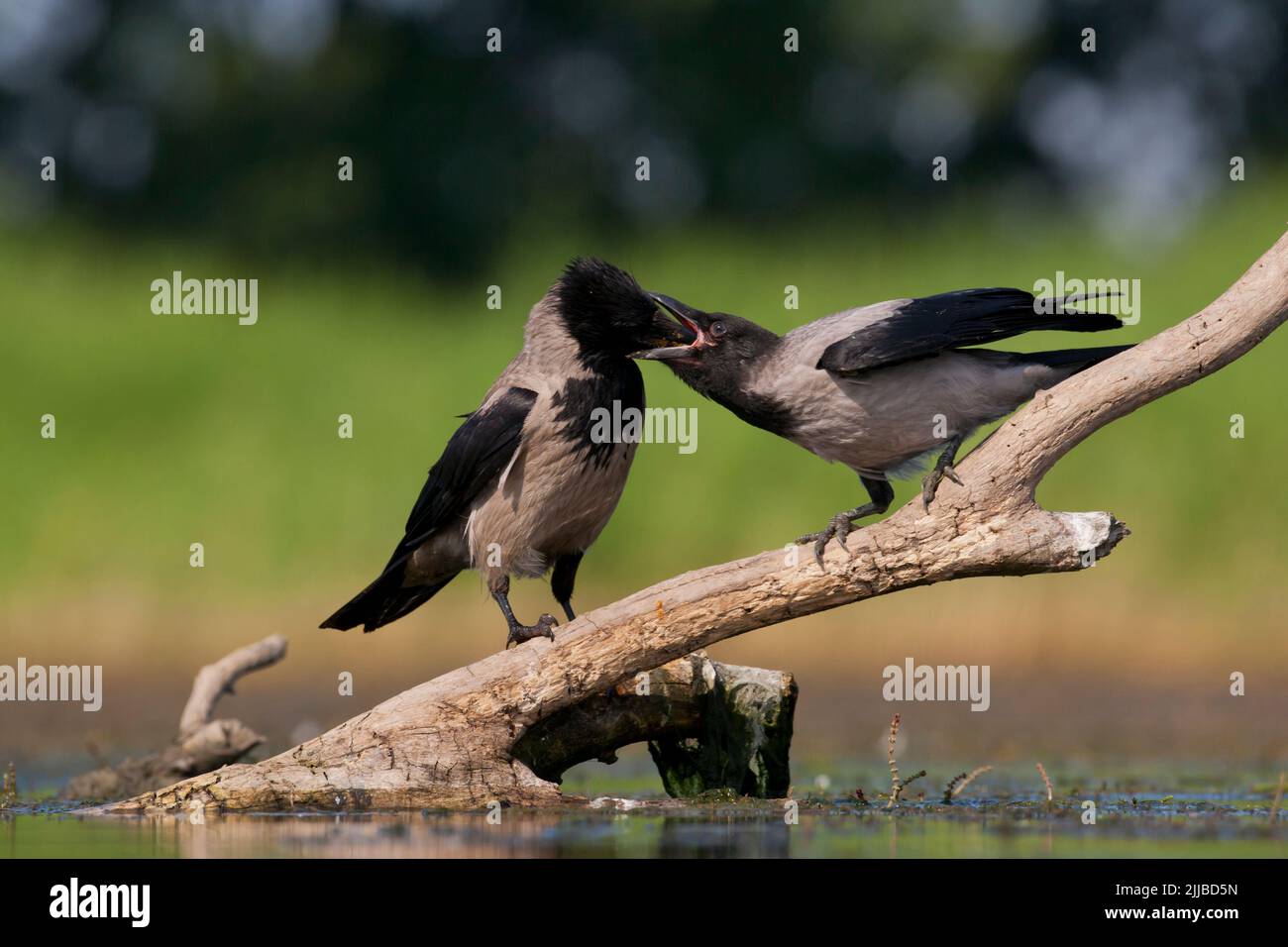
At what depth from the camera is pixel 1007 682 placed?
13.0 m

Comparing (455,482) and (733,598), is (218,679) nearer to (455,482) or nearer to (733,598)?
(455,482)

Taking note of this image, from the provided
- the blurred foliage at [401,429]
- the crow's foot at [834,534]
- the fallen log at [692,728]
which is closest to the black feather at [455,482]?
the fallen log at [692,728]

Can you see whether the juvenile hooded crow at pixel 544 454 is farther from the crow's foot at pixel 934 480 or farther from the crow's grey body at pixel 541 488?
the crow's foot at pixel 934 480

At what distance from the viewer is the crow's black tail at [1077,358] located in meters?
7.29

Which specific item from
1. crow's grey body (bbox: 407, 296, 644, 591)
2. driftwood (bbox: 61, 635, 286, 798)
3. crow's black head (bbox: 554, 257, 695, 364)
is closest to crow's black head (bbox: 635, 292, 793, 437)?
crow's black head (bbox: 554, 257, 695, 364)

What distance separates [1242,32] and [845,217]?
5.20m

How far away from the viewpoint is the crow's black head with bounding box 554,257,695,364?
27.3ft

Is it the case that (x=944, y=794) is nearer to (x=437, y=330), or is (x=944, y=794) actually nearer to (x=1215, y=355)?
(x=1215, y=355)

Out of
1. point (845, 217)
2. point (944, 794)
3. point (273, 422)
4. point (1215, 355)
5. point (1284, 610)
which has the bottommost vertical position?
point (944, 794)

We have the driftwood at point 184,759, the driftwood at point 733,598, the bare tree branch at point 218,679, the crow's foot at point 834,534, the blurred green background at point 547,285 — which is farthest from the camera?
the blurred green background at point 547,285

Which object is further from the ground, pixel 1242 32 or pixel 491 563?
pixel 1242 32

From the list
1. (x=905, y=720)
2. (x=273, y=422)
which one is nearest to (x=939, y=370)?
(x=905, y=720)

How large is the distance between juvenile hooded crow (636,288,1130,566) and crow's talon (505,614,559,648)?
118 cm

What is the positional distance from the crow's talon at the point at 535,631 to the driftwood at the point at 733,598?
138 millimetres
